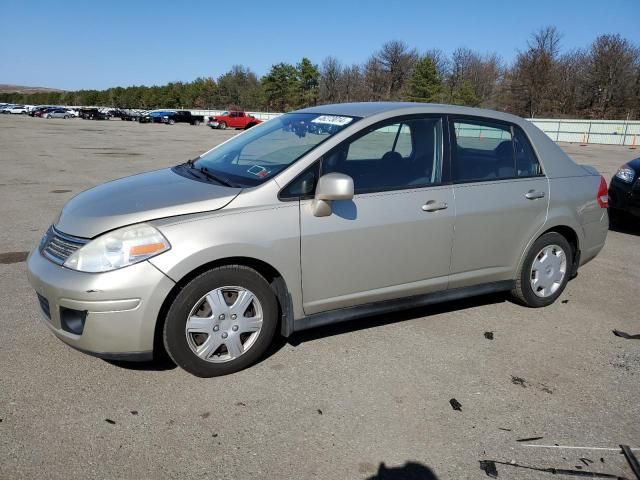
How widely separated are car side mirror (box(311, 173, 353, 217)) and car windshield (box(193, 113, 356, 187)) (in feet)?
1.08

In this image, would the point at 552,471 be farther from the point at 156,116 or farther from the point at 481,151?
the point at 156,116

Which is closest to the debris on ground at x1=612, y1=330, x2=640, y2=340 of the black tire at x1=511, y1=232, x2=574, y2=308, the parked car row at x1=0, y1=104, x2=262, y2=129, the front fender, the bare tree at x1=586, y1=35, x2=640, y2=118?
Result: the black tire at x1=511, y1=232, x2=574, y2=308

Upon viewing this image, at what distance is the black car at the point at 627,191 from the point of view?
24.4 ft

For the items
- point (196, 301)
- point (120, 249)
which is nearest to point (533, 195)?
point (196, 301)

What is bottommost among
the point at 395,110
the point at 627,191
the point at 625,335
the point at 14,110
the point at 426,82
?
the point at 14,110

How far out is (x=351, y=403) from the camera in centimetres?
312

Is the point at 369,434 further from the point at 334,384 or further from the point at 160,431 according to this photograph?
the point at 160,431

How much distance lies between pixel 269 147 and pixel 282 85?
80.3m

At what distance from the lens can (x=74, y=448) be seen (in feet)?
8.63

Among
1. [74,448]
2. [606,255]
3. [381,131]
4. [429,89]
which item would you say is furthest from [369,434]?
[429,89]

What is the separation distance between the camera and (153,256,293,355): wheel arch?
10.3 feet

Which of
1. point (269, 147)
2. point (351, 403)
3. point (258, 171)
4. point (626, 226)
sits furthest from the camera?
point (626, 226)

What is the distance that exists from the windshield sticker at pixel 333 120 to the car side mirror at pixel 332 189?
0.59m

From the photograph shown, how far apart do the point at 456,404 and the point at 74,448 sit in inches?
83.0
